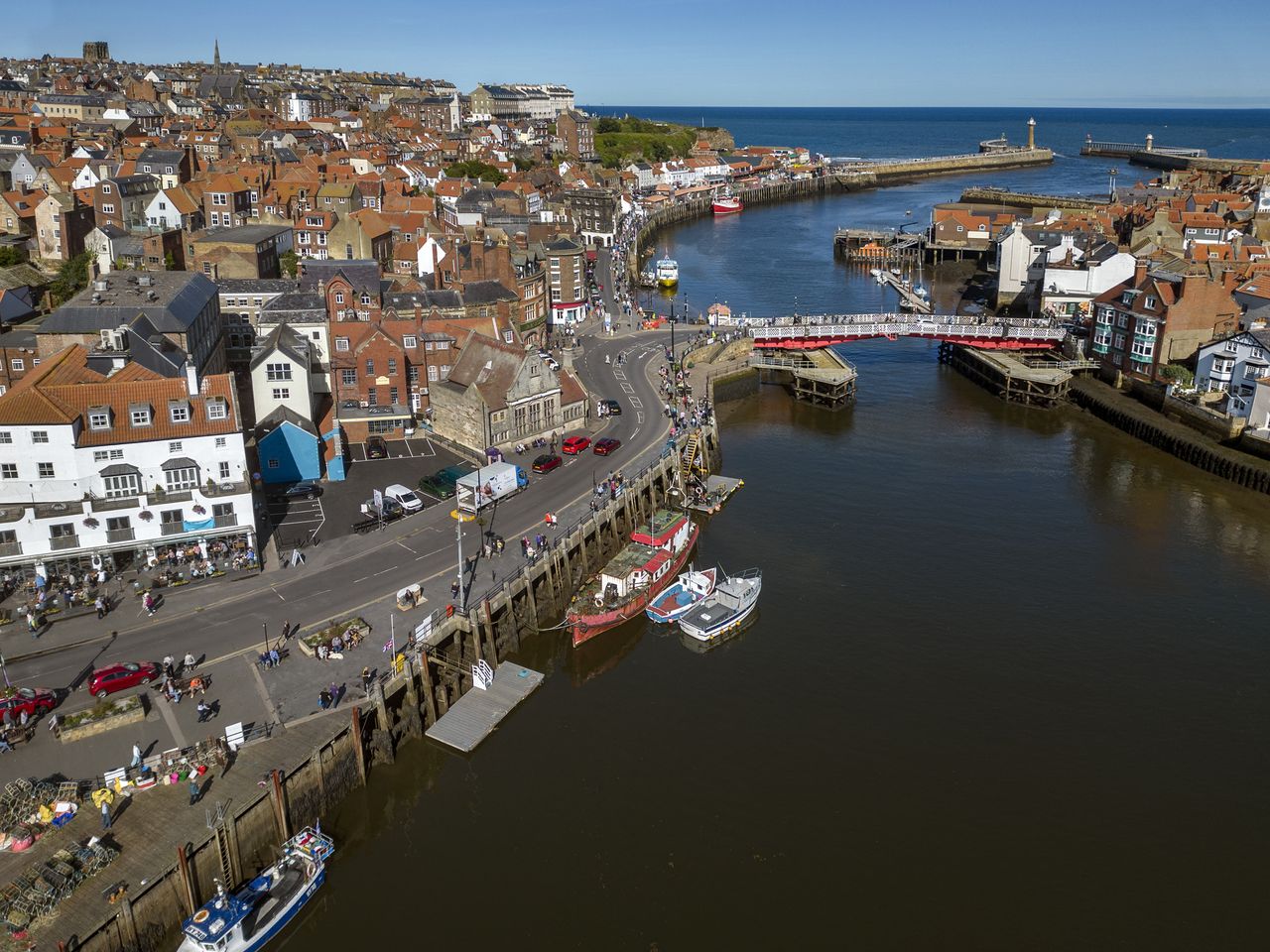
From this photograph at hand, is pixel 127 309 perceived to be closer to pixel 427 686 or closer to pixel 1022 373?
pixel 427 686

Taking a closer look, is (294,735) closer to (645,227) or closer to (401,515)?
(401,515)

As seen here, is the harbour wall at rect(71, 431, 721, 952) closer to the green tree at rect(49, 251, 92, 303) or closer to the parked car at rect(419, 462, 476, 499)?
the parked car at rect(419, 462, 476, 499)

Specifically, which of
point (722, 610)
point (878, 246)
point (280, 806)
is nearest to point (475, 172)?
point (878, 246)

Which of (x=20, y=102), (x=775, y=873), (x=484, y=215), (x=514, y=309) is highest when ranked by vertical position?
(x=20, y=102)

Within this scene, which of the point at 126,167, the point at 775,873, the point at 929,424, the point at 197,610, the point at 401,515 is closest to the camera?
the point at 775,873

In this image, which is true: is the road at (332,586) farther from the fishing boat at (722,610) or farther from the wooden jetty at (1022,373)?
the wooden jetty at (1022,373)

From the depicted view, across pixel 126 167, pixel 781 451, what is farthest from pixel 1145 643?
pixel 126 167

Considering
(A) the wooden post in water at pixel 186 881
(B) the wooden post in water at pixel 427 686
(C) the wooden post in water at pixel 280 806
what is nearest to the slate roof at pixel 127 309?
(B) the wooden post in water at pixel 427 686
